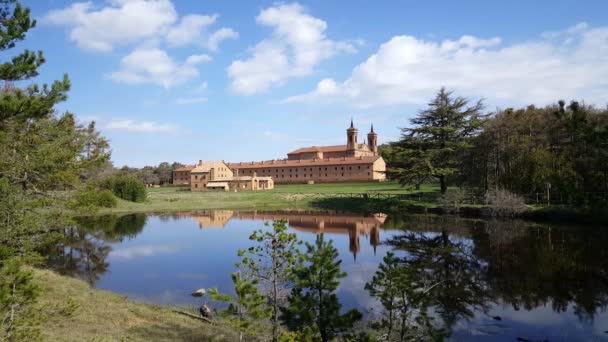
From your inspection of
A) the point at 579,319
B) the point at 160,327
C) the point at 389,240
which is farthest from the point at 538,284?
the point at 160,327

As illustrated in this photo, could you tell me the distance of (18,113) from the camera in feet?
26.0

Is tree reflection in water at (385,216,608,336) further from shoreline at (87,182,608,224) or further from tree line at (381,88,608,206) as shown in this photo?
tree line at (381,88,608,206)

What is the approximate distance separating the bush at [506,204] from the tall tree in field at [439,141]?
17.4 ft

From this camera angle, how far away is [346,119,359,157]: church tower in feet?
318

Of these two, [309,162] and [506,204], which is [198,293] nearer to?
[506,204]

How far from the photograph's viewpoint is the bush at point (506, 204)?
28.6m

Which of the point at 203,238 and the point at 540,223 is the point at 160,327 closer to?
the point at 203,238

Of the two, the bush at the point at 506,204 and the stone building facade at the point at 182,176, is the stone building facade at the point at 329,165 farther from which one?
the bush at the point at 506,204

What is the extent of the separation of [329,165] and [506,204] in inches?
2219

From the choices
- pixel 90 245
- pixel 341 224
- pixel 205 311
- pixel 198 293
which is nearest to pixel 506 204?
pixel 341 224

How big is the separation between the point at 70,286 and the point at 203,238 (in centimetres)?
1235

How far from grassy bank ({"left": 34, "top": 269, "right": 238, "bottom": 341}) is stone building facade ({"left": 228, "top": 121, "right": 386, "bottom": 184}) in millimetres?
60014

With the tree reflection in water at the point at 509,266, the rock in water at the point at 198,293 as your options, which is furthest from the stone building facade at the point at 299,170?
the rock in water at the point at 198,293

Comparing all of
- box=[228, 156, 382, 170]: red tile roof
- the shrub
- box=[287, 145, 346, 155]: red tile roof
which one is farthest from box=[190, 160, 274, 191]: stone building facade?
the shrub
